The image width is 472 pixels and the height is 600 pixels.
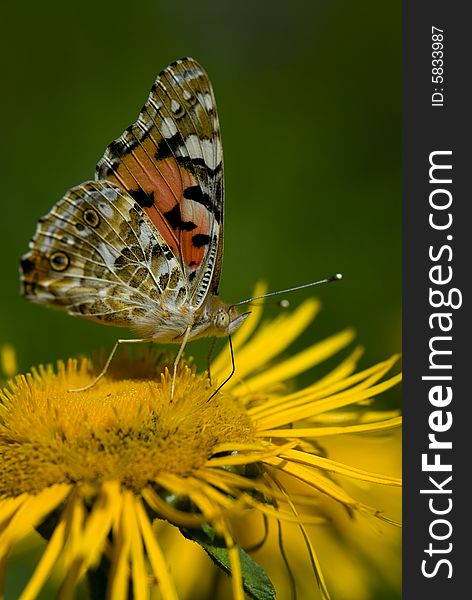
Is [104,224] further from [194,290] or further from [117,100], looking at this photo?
[117,100]

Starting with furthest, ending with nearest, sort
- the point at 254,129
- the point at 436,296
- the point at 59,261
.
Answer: the point at 254,129, the point at 436,296, the point at 59,261

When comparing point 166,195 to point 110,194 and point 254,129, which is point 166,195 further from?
point 254,129

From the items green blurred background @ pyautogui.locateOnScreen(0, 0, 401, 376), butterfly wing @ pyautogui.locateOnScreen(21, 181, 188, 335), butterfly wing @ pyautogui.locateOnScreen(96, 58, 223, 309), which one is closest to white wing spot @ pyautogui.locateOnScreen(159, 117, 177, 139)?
butterfly wing @ pyautogui.locateOnScreen(96, 58, 223, 309)

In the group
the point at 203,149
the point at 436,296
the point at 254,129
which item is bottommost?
the point at 436,296

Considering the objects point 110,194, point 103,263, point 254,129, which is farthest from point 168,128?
point 254,129

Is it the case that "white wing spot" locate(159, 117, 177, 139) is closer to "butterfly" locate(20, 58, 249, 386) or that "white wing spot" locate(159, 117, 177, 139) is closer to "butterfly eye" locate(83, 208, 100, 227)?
"butterfly" locate(20, 58, 249, 386)

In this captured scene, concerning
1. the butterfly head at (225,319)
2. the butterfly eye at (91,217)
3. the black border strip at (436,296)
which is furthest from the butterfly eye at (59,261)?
the black border strip at (436,296)

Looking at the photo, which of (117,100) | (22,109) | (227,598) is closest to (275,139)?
(117,100)

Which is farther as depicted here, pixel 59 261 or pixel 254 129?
pixel 254 129
